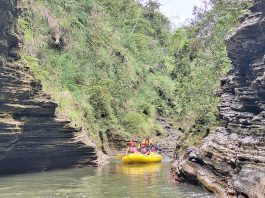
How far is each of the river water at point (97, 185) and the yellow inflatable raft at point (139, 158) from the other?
2.17 metres

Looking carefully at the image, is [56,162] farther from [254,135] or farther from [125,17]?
[125,17]

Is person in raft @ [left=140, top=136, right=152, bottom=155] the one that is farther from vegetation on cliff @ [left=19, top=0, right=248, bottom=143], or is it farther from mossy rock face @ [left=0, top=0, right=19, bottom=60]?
mossy rock face @ [left=0, top=0, right=19, bottom=60]

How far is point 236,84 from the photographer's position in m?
14.5

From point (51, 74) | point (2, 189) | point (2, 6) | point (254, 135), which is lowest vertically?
point (2, 189)

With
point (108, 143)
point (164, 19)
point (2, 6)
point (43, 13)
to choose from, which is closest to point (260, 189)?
point (2, 6)

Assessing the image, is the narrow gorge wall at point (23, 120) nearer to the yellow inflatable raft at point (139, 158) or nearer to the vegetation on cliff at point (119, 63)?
the vegetation on cliff at point (119, 63)

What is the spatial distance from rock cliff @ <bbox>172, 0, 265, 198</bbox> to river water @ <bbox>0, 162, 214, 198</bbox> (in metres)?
0.64

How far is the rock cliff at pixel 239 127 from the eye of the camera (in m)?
11.3

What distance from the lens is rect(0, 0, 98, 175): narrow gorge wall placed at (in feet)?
57.1

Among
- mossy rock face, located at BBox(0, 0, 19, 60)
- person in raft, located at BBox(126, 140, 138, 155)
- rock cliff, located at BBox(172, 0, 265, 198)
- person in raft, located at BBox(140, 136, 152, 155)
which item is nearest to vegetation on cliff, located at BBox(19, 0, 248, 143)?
mossy rock face, located at BBox(0, 0, 19, 60)

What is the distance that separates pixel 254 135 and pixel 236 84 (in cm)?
288

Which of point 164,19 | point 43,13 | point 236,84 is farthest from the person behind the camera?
point 164,19

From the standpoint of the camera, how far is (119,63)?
3253 centimetres

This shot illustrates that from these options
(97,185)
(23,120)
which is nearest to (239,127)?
(97,185)
